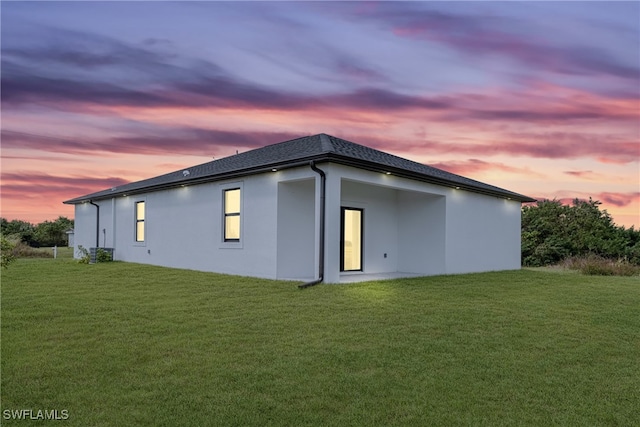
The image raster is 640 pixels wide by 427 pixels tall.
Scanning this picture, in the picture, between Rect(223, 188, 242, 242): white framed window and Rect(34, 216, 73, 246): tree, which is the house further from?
Rect(34, 216, 73, 246): tree

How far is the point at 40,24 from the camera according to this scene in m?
9.82

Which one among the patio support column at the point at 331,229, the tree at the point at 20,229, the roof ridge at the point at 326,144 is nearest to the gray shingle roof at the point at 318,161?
the roof ridge at the point at 326,144

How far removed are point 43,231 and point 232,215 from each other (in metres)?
31.2

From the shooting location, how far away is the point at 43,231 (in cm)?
3606

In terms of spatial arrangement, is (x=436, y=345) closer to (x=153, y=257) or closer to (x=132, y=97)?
(x=132, y=97)

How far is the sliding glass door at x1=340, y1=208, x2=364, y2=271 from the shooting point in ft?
41.6

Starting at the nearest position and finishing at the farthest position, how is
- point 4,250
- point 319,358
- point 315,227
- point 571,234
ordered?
1. point 319,358
2. point 4,250
3. point 315,227
4. point 571,234

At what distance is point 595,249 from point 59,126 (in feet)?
77.7

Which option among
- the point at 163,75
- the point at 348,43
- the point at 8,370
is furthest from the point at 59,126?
the point at 8,370

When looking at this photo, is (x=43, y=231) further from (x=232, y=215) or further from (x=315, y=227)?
(x=315, y=227)

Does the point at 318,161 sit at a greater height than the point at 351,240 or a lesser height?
greater

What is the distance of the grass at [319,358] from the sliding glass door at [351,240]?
4.09 meters

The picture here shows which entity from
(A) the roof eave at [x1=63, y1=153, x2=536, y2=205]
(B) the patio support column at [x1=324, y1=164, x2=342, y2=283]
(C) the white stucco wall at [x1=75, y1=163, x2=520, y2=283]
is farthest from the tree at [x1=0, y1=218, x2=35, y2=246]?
(B) the patio support column at [x1=324, y1=164, x2=342, y2=283]

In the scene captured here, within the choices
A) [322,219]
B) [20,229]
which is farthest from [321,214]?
[20,229]
